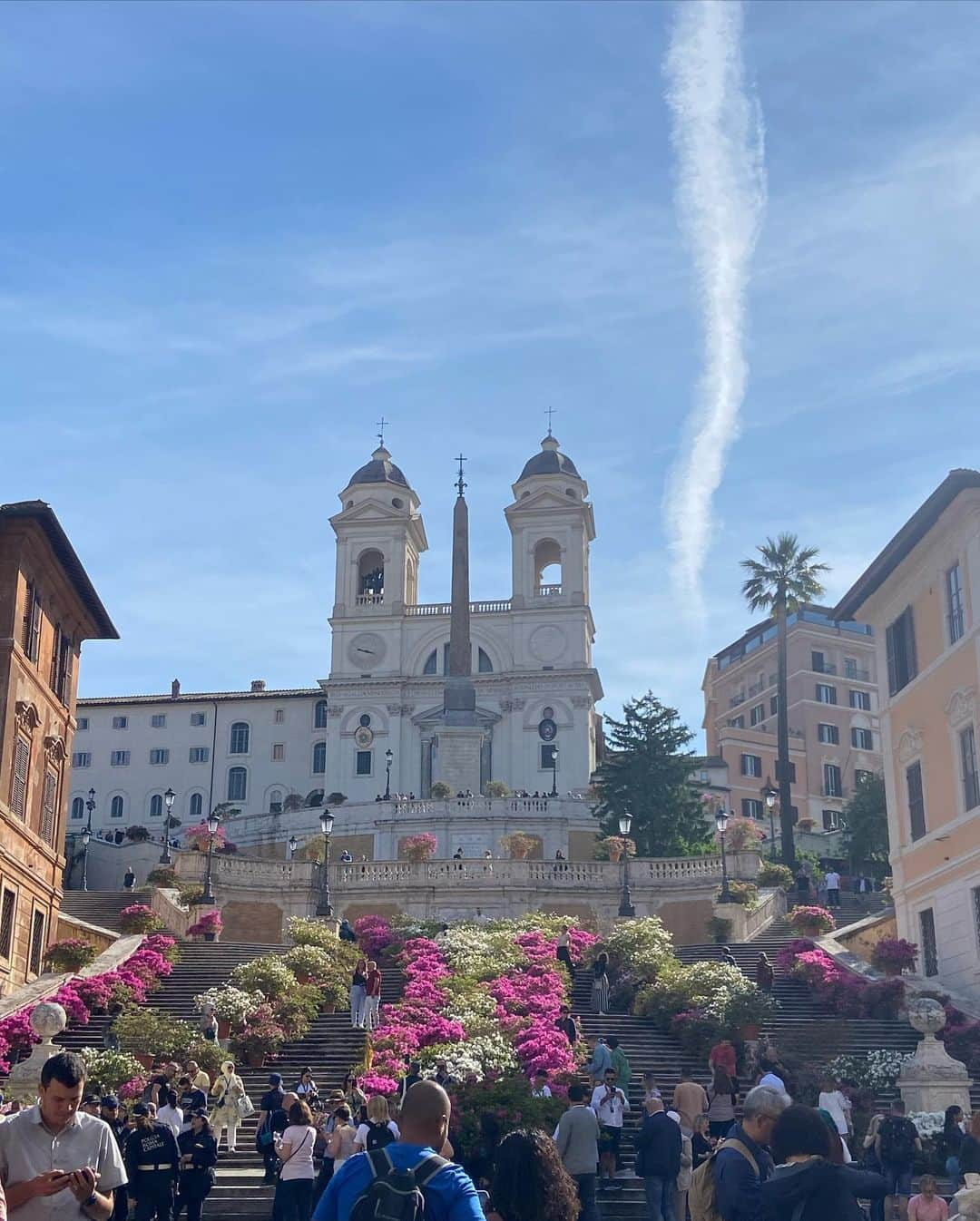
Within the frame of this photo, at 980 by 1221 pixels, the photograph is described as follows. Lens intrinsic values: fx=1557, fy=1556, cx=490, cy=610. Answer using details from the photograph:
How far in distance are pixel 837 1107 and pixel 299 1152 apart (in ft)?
23.5

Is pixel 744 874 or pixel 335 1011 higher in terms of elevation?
pixel 744 874

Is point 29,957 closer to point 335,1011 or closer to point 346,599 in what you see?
point 335,1011

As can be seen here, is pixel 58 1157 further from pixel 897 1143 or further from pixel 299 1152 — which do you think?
pixel 897 1143

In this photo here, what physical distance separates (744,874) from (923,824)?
15.5 metres

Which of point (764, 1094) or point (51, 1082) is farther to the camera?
point (764, 1094)

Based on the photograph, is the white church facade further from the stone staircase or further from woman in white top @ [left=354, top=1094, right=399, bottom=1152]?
woman in white top @ [left=354, top=1094, right=399, bottom=1152]

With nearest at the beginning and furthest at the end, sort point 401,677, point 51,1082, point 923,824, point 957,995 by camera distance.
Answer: point 51,1082 → point 957,995 → point 923,824 → point 401,677

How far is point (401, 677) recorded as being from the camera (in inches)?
3585

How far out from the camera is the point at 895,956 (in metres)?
33.4

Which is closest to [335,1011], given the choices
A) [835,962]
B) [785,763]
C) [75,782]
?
[835,962]

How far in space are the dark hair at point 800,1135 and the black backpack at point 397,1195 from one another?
1879mm

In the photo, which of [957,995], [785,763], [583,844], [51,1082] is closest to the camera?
[51,1082]

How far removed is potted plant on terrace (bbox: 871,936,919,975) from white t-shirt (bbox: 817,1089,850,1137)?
41.2ft

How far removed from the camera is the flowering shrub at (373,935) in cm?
3844
